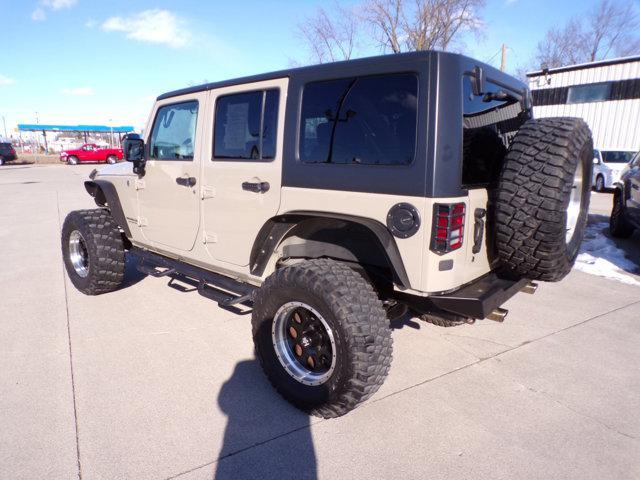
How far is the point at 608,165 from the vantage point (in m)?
15.8

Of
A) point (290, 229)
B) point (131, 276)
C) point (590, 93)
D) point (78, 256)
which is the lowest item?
point (131, 276)

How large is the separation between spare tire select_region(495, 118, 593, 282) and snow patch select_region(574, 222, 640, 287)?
3921mm

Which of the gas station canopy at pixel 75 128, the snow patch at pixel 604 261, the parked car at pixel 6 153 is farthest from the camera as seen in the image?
the gas station canopy at pixel 75 128

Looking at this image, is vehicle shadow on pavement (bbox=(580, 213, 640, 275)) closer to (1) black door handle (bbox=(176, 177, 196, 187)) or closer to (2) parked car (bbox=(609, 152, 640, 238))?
(2) parked car (bbox=(609, 152, 640, 238))

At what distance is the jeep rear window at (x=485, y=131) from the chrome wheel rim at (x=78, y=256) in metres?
4.22

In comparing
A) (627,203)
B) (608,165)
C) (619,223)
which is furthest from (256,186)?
(608,165)

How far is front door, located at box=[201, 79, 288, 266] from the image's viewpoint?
9.46 ft

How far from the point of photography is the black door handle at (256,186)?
2.89 m

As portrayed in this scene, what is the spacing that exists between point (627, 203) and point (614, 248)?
2.82 ft

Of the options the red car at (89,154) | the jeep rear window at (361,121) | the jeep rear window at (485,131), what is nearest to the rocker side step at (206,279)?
the jeep rear window at (361,121)

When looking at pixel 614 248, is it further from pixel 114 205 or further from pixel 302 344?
pixel 114 205

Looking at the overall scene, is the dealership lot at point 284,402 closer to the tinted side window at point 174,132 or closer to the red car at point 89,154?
the tinted side window at point 174,132

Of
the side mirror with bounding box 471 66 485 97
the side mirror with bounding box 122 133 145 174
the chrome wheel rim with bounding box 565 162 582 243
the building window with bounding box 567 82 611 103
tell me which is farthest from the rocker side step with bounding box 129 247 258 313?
the building window with bounding box 567 82 611 103

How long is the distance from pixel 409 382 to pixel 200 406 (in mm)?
1460
